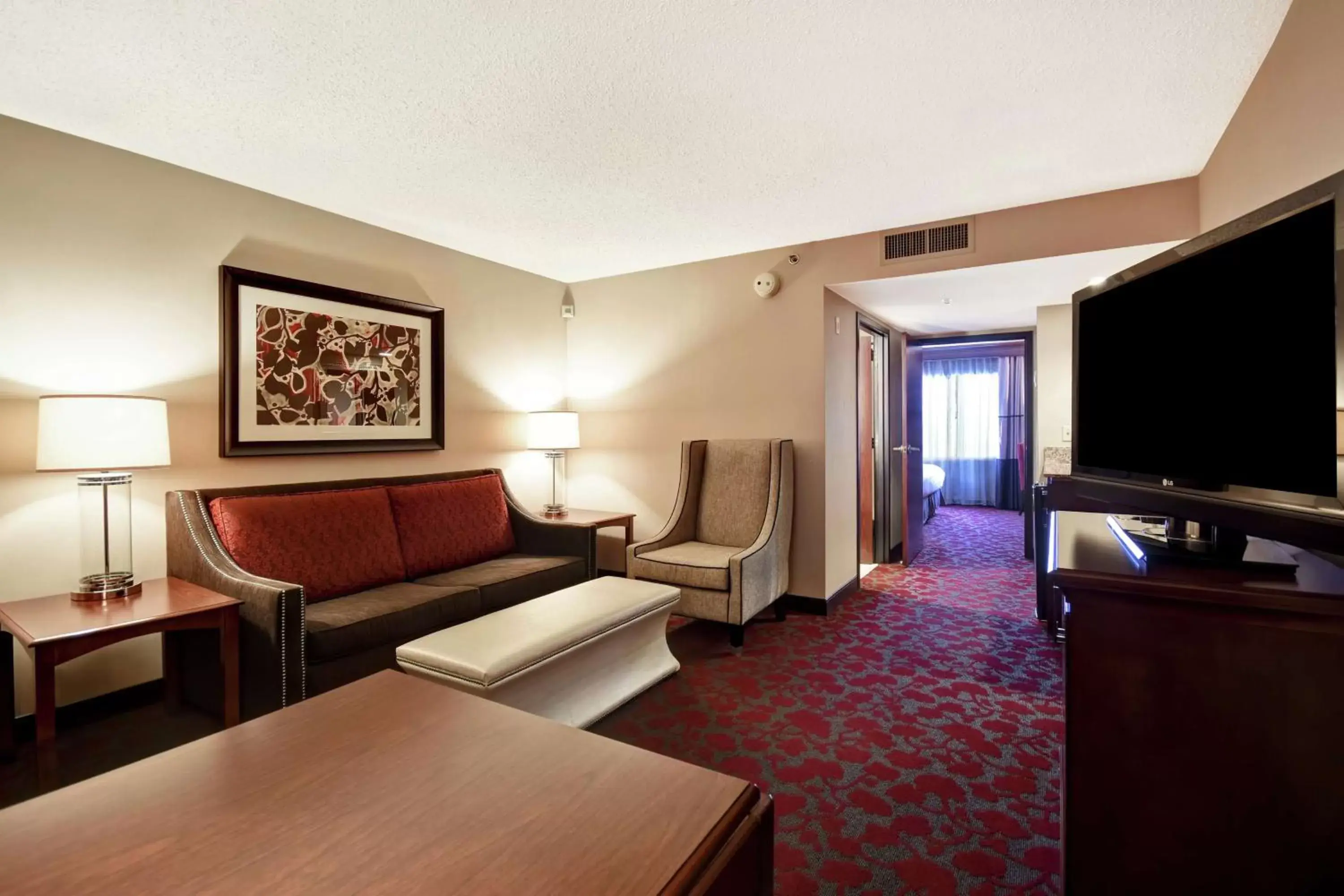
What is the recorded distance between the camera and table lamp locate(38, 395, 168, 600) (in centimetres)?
213

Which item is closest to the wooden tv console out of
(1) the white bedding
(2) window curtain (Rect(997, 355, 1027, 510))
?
(1) the white bedding

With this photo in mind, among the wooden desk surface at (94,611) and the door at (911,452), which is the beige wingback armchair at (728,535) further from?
the wooden desk surface at (94,611)

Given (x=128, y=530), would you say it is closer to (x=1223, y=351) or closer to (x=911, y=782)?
(x=911, y=782)

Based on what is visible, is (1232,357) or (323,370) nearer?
(1232,357)

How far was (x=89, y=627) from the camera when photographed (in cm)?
194

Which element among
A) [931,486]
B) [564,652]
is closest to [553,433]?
[564,652]

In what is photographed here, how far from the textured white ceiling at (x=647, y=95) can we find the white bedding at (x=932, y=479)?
14.2 feet

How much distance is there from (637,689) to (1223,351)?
7.61 feet

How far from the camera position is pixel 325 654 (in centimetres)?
240

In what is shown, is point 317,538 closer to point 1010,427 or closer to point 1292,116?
point 1292,116

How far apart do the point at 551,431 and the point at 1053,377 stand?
3728 millimetres

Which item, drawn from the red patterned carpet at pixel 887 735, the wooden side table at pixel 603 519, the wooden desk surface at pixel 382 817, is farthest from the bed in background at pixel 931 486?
the wooden desk surface at pixel 382 817

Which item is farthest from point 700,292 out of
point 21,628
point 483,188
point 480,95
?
point 21,628

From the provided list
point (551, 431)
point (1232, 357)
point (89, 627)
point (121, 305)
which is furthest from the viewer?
point (551, 431)
